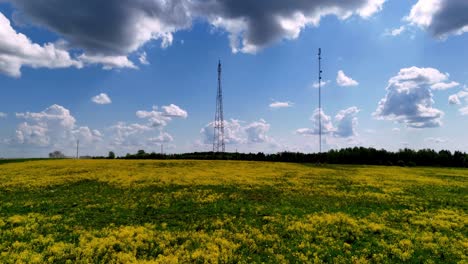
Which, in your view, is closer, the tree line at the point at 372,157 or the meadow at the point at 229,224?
the meadow at the point at 229,224

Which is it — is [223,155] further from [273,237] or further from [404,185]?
[273,237]

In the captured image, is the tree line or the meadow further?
the tree line

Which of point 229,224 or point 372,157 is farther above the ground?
point 372,157

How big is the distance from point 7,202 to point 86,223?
35.5ft

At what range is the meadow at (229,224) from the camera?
50.3ft

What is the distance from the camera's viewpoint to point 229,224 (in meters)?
19.7

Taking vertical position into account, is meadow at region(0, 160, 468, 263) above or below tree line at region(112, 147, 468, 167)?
below

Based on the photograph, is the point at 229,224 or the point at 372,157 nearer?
the point at 229,224

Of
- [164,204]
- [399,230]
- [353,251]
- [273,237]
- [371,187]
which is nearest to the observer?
[353,251]

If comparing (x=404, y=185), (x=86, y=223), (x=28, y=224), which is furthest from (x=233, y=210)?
(x=404, y=185)

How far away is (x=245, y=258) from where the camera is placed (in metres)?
14.9

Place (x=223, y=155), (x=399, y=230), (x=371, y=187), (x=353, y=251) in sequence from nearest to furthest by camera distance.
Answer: (x=353, y=251)
(x=399, y=230)
(x=371, y=187)
(x=223, y=155)

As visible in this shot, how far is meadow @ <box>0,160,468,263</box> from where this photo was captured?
50.3 ft

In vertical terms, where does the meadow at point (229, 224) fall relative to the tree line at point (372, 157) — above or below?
below
